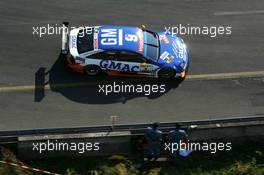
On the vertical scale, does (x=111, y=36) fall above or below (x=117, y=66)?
above

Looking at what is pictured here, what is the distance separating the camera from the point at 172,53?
2084 centimetres

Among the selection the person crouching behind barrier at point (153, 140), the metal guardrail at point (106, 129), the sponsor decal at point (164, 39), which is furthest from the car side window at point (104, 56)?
the person crouching behind barrier at point (153, 140)

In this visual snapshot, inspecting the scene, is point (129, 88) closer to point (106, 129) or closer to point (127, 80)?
point (127, 80)

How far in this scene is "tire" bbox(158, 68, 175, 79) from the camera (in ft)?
67.7

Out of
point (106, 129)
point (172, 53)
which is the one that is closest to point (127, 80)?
point (172, 53)

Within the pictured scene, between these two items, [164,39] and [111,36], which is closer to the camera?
[111,36]

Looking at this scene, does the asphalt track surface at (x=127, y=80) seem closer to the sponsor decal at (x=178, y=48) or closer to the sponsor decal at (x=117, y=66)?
the sponsor decal at (x=117, y=66)

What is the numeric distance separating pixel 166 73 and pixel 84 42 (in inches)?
117

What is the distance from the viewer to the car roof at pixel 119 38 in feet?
66.6

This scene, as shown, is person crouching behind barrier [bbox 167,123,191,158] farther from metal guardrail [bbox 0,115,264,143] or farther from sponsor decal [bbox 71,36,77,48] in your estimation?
sponsor decal [bbox 71,36,77,48]

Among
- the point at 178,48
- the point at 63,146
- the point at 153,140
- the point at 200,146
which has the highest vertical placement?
the point at 178,48

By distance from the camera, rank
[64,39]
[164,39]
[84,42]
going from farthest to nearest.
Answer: [164,39], [64,39], [84,42]

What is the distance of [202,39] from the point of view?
74.0 feet

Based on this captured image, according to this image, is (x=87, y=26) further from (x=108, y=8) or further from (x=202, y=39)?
(x=202, y=39)
